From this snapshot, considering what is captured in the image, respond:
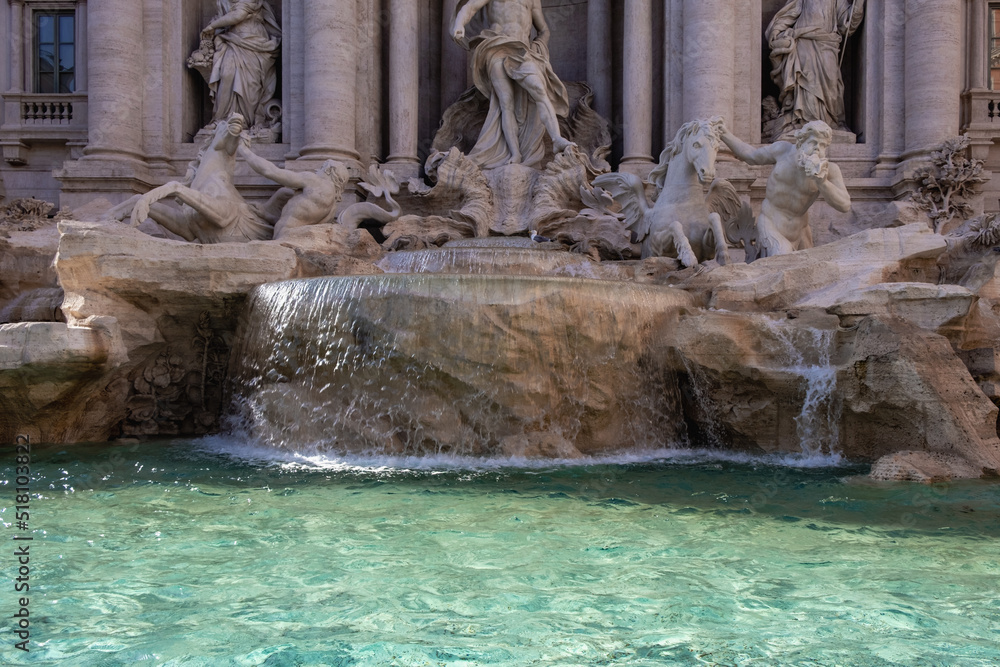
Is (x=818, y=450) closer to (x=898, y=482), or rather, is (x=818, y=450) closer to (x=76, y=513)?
(x=898, y=482)

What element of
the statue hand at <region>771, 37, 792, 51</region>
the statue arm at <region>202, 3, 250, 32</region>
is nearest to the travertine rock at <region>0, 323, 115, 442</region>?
the statue arm at <region>202, 3, 250, 32</region>

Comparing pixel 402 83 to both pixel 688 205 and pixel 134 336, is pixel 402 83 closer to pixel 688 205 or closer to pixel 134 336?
pixel 688 205

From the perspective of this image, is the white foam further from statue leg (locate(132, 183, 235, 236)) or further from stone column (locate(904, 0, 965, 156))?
stone column (locate(904, 0, 965, 156))

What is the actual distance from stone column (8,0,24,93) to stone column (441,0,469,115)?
6005mm

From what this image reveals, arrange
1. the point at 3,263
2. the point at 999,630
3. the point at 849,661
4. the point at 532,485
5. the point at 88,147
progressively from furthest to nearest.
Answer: the point at 88,147
the point at 3,263
the point at 532,485
the point at 999,630
the point at 849,661

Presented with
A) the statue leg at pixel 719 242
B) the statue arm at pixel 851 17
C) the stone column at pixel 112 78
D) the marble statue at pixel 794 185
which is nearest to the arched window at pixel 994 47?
the statue arm at pixel 851 17

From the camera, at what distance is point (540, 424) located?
18.7ft

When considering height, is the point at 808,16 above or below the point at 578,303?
above

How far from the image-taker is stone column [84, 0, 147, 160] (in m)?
11.1

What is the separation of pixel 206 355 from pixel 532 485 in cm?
364

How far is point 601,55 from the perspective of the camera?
40.6 ft

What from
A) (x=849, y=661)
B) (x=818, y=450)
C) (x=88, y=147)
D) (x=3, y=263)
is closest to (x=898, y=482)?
(x=818, y=450)

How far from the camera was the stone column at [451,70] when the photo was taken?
12.6 m

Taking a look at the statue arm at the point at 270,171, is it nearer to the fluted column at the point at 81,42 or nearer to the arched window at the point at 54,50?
the fluted column at the point at 81,42
